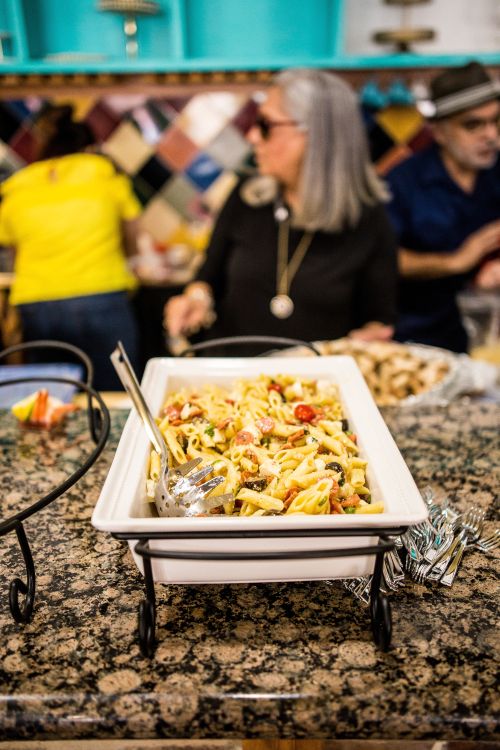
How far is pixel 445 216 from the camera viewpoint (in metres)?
2.71

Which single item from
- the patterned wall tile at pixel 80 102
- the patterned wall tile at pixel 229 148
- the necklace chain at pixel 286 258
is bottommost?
the necklace chain at pixel 286 258

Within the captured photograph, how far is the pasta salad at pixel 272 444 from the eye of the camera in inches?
27.7

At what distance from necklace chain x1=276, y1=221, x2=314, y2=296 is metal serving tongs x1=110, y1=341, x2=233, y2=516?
4.52ft

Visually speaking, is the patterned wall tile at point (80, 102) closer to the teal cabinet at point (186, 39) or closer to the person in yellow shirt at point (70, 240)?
the teal cabinet at point (186, 39)

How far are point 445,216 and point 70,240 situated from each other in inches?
66.9

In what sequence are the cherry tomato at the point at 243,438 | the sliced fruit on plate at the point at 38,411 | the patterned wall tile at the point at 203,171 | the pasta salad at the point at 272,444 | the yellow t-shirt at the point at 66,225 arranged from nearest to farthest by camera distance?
the pasta salad at the point at 272,444, the cherry tomato at the point at 243,438, the sliced fruit on plate at the point at 38,411, the yellow t-shirt at the point at 66,225, the patterned wall tile at the point at 203,171

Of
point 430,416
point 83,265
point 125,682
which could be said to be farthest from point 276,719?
point 83,265

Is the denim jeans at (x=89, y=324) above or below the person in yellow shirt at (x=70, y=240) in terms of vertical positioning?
below

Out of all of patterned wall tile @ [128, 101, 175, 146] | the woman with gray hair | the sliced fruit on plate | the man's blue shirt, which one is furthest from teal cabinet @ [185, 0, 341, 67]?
the sliced fruit on plate

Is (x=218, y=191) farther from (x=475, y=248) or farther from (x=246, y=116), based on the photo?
(x=475, y=248)

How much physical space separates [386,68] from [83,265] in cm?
199

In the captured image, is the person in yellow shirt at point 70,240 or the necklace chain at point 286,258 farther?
the person in yellow shirt at point 70,240

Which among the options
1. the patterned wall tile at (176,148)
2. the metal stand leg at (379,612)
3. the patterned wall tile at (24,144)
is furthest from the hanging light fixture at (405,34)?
the metal stand leg at (379,612)

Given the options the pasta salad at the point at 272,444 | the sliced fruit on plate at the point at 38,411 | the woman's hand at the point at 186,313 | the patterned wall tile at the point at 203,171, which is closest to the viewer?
the pasta salad at the point at 272,444
